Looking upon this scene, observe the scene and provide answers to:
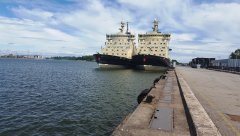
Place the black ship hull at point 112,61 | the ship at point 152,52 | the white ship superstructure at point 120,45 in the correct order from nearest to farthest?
1. the ship at point 152,52
2. the black ship hull at point 112,61
3. the white ship superstructure at point 120,45

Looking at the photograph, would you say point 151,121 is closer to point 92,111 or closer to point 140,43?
point 92,111

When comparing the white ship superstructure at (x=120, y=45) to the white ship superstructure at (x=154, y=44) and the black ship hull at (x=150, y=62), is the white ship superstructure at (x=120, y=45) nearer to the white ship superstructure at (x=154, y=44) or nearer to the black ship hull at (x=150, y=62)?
the white ship superstructure at (x=154, y=44)

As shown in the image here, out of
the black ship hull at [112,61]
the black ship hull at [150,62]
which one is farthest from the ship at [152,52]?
the black ship hull at [112,61]

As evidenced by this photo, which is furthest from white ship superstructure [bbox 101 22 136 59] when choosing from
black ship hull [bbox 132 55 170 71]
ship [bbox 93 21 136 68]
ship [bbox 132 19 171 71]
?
black ship hull [bbox 132 55 170 71]

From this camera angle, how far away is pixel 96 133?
10.3m

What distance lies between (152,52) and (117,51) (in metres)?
10.2

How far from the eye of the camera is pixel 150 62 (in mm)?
67438

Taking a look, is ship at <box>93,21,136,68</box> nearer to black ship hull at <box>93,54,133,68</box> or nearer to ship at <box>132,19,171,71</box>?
black ship hull at <box>93,54,133,68</box>

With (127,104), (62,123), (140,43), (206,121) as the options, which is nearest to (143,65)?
(140,43)

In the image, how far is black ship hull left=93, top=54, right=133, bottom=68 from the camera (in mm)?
72375

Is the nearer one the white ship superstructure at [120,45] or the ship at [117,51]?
the ship at [117,51]

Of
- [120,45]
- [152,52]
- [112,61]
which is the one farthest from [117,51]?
[152,52]

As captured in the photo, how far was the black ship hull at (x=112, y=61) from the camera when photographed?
72375 millimetres

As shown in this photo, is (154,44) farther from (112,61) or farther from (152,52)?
(112,61)
